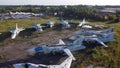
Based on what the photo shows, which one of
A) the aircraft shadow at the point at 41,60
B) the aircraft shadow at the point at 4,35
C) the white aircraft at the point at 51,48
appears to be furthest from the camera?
the aircraft shadow at the point at 4,35

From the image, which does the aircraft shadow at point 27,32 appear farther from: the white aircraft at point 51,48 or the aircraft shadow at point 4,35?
the white aircraft at point 51,48

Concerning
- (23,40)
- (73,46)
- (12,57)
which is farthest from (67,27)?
(12,57)

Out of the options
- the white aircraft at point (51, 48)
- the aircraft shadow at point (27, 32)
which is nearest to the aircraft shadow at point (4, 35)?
the aircraft shadow at point (27, 32)

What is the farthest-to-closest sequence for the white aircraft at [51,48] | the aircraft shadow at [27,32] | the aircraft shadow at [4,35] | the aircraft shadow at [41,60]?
the aircraft shadow at [27,32] < the aircraft shadow at [4,35] < the white aircraft at [51,48] < the aircraft shadow at [41,60]

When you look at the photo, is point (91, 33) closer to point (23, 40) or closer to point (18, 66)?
point (23, 40)

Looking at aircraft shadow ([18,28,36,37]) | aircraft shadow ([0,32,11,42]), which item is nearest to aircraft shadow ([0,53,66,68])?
aircraft shadow ([0,32,11,42])

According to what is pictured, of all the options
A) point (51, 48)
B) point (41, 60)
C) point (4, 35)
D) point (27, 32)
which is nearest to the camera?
point (41, 60)

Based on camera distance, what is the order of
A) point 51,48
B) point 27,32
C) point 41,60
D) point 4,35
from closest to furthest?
point 41,60 < point 51,48 < point 4,35 < point 27,32

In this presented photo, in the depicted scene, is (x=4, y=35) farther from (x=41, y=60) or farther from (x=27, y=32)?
(x=41, y=60)

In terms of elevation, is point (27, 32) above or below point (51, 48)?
below

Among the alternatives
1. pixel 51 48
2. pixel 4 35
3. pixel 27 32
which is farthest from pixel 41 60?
pixel 27 32

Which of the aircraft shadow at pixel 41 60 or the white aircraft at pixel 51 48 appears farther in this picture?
the white aircraft at pixel 51 48

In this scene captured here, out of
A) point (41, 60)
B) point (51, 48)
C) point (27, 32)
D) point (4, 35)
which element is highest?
point (51, 48)
